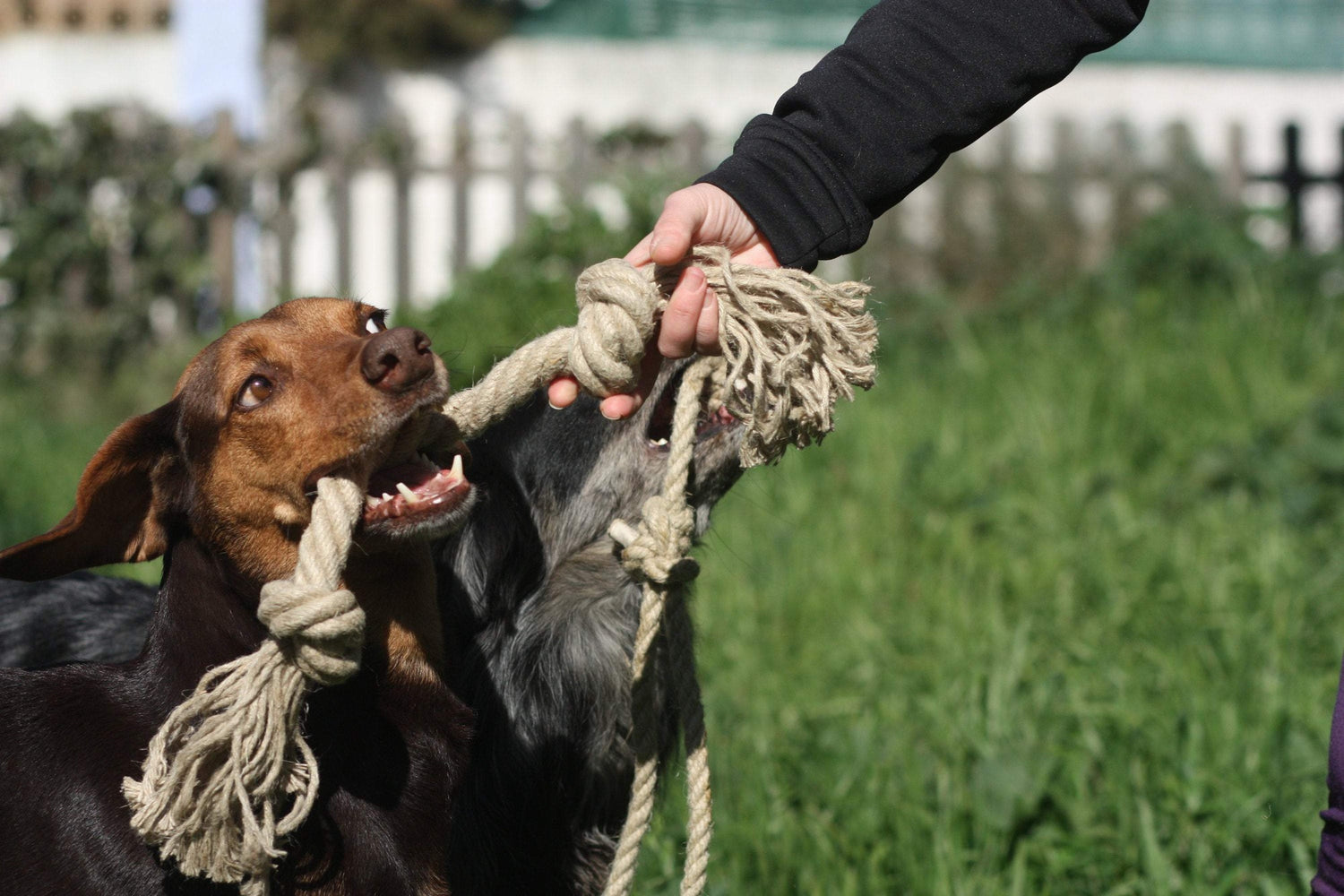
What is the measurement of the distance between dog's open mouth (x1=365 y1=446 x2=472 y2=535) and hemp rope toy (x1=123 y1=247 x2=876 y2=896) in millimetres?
66

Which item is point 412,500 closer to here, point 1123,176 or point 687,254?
point 687,254

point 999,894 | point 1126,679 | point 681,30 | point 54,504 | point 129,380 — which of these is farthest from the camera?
point 681,30

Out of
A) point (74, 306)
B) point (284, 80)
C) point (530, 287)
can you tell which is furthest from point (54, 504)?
A: point (284, 80)

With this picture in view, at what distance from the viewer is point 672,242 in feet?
6.49

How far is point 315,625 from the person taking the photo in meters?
1.77

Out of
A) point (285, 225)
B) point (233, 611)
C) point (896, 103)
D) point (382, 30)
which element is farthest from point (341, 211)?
point (896, 103)

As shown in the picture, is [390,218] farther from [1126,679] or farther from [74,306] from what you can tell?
[1126,679]

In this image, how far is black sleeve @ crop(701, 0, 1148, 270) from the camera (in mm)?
2088

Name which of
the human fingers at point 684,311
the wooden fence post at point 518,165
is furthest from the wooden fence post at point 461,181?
the human fingers at point 684,311

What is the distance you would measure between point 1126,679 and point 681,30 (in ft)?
33.7

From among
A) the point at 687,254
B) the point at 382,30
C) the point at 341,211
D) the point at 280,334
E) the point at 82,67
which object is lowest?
the point at 341,211

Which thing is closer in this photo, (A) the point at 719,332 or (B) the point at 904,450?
(A) the point at 719,332

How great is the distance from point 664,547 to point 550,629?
545 millimetres

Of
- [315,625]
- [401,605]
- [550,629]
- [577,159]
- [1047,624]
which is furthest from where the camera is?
[577,159]
